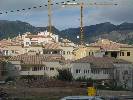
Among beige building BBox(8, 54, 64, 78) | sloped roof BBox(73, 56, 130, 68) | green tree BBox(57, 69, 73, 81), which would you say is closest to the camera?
green tree BBox(57, 69, 73, 81)

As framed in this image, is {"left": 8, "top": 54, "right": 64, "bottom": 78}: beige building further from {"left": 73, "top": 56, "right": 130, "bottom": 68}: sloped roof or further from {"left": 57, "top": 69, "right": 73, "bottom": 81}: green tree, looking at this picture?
{"left": 57, "top": 69, "right": 73, "bottom": 81}: green tree

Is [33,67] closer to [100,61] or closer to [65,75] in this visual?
[100,61]

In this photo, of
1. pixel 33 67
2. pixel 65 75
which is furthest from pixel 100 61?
pixel 33 67

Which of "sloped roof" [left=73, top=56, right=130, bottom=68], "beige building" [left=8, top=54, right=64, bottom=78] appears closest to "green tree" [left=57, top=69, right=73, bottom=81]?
"sloped roof" [left=73, top=56, right=130, bottom=68]

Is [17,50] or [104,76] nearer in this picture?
[104,76]

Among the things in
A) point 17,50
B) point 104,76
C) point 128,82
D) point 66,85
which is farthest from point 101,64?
point 17,50

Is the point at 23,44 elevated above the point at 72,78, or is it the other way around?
the point at 23,44

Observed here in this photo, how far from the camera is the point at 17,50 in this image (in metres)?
136

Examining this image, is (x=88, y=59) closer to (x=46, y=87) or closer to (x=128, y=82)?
(x=128, y=82)

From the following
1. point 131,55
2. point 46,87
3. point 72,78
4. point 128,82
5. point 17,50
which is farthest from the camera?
point 17,50

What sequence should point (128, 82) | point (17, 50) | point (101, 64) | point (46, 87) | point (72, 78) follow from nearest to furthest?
point (46, 87) < point (128, 82) < point (72, 78) < point (101, 64) < point (17, 50)

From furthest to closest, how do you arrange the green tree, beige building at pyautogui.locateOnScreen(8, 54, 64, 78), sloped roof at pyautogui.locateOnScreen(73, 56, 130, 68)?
1. beige building at pyautogui.locateOnScreen(8, 54, 64, 78)
2. sloped roof at pyautogui.locateOnScreen(73, 56, 130, 68)
3. the green tree

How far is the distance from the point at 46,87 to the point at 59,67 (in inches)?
1125

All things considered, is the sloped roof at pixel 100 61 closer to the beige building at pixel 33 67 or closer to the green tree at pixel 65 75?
the beige building at pixel 33 67
